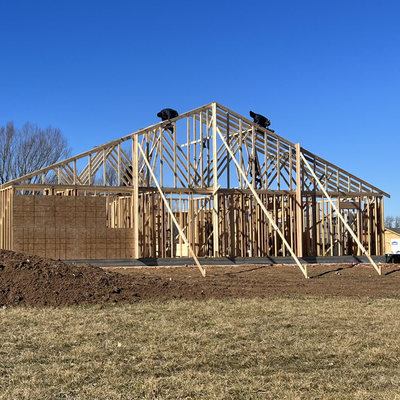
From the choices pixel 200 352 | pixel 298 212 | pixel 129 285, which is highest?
pixel 298 212

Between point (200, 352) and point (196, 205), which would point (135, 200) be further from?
point (200, 352)

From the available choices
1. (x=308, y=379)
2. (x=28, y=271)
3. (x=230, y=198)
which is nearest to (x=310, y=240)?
(x=230, y=198)

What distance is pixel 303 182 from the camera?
22.9 meters

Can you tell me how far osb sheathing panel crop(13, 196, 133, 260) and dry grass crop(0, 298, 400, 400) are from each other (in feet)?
33.3

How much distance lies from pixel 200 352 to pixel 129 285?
4906 mm

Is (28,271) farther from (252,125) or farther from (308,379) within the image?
(252,125)

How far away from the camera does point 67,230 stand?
19344mm

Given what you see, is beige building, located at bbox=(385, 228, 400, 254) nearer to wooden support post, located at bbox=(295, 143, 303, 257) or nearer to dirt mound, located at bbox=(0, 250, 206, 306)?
wooden support post, located at bbox=(295, 143, 303, 257)

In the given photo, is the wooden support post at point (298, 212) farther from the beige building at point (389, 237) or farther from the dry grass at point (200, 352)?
the beige building at point (389, 237)

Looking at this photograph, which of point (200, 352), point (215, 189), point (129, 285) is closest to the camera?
point (200, 352)

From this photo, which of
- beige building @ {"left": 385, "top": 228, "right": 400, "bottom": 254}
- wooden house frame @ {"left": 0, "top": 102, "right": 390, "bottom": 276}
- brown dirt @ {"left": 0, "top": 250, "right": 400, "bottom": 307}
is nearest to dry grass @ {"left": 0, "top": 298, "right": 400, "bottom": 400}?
brown dirt @ {"left": 0, "top": 250, "right": 400, "bottom": 307}

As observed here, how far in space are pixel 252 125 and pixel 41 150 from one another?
932 inches

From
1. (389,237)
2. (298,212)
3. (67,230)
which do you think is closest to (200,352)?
(67,230)

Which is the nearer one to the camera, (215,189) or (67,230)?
(67,230)
